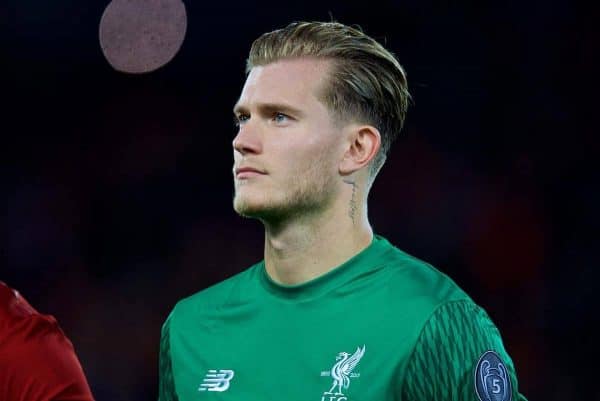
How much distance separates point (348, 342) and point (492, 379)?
1.49ft

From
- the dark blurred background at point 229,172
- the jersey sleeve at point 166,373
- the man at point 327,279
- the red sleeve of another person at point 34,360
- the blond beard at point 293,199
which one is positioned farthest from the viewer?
the dark blurred background at point 229,172

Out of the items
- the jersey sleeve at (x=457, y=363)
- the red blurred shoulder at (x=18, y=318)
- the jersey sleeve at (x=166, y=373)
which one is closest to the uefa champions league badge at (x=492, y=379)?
the jersey sleeve at (x=457, y=363)

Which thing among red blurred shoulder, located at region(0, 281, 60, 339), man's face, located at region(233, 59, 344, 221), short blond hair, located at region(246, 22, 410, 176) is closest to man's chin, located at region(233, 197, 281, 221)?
man's face, located at region(233, 59, 344, 221)

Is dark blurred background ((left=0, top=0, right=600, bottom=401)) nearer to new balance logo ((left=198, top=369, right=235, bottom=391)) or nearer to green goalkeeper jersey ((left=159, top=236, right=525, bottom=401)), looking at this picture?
green goalkeeper jersey ((left=159, top=236, right=525, bottom=401))

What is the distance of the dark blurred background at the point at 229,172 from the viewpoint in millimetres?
6758

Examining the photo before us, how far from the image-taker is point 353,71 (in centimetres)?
342

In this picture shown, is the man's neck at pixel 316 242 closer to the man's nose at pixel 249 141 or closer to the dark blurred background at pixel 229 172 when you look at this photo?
the man's nose at pixel 249 141

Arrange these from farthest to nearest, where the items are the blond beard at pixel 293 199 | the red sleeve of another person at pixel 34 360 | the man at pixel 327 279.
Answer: the blond beard at pixel 293 199, the man at pixel 327 279, the red sleeve of another person at pixel 34 360

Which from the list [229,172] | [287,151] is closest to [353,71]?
[287,151]

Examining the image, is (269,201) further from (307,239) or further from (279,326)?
(279,326)

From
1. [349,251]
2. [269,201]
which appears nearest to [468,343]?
[349,251]

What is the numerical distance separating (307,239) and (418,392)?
2.03ft

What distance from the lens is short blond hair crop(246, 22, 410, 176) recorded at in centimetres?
338

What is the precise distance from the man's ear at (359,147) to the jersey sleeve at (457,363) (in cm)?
54
